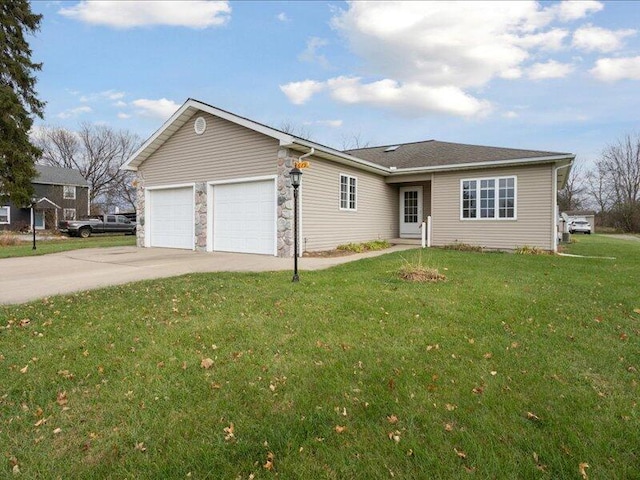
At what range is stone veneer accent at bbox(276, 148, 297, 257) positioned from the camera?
10.4 meters

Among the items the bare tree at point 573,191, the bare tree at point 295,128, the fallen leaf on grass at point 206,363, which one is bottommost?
the fallen leaf on grass at point 206,363

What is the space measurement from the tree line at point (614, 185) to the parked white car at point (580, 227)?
566 centimetres

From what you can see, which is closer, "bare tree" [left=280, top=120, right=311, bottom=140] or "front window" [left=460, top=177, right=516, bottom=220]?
"front window" [left=460, top=177, right=516, bottom=220]

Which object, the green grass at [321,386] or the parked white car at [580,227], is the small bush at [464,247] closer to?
the green grass at [321,386]

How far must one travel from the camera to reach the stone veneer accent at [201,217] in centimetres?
→ 1240

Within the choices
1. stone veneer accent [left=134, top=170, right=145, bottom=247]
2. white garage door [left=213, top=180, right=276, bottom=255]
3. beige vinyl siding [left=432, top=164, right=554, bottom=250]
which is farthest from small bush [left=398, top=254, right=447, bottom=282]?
stone veneer accent [left=134, top=170, right=145, bottom=247]

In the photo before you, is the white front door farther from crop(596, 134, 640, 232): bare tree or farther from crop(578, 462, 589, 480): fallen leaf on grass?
crop(596, 134, 640, 232): bare tree

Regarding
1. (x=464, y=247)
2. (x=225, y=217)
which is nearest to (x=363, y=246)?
(x=464, y=247)

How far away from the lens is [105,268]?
8.73 metres

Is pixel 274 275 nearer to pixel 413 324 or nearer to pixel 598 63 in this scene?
pixel 413 324

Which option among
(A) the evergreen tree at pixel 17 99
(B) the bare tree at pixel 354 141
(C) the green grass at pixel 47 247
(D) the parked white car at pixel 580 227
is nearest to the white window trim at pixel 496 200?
(C) the green grass at pixel 47 247

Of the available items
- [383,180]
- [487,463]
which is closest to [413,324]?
[487,463]

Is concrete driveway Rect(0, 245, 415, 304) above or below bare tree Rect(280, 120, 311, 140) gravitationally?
below

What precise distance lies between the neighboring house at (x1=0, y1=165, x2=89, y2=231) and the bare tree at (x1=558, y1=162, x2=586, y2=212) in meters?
53.7
